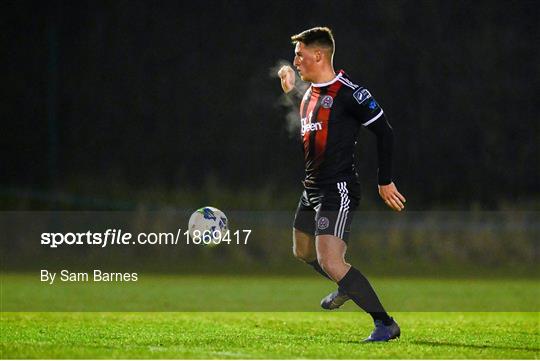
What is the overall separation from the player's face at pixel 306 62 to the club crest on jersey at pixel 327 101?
18 centimetres

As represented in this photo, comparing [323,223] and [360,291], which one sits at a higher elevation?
[323,223]

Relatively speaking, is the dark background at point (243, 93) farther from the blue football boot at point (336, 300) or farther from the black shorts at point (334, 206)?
the black shorts at point (334, 206)

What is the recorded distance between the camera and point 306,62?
6922 mm

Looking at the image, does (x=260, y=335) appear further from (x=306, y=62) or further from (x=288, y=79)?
(x=306, y=62)

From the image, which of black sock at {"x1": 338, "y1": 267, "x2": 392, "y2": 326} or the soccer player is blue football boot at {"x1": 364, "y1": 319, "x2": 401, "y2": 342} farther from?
black sock at {"x1": 338, "y1": 267, "x2": 392, "y2": 326}

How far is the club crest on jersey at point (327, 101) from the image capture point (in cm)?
680

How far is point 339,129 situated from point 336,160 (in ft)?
0.66

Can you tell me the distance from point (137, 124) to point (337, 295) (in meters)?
9.49

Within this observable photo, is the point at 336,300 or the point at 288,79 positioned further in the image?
the point at 288,79

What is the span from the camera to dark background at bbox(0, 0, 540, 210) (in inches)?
608

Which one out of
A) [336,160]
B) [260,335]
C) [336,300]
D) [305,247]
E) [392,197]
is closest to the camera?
[392,197]

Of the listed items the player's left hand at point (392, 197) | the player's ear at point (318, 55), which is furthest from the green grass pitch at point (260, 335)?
the player's ear at point (318, 55)

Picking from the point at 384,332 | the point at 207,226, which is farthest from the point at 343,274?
the point at 207,226

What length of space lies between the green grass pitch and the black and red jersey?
1112 millimetres
